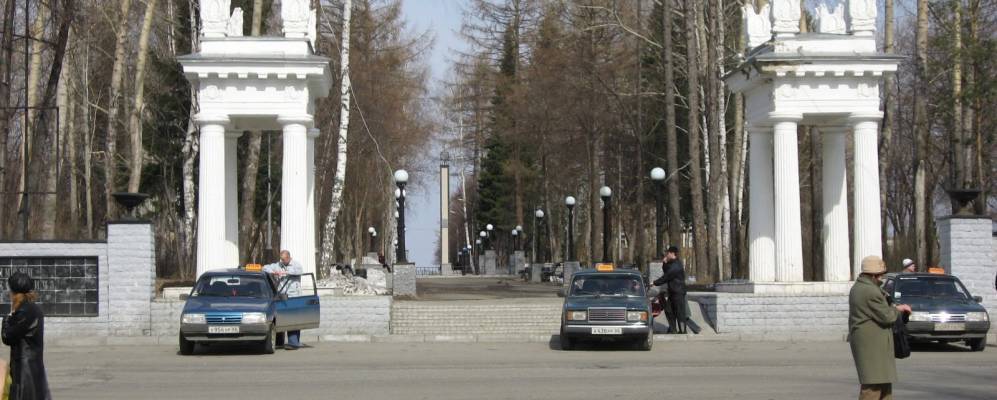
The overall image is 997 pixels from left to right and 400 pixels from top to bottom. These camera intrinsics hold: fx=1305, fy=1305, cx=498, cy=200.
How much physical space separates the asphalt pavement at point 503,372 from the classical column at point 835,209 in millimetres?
4897

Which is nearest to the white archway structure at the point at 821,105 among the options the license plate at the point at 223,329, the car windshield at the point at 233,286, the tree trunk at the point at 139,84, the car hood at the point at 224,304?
the car windshield at the point at 233,286

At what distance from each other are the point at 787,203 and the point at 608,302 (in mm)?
7451

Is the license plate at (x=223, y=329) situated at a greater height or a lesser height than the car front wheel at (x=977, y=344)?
greater

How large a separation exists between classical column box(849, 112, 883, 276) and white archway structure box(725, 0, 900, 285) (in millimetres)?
23

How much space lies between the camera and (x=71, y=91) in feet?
161

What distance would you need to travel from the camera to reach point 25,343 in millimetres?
12195

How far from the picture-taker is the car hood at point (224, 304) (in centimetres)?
Answer: 2342

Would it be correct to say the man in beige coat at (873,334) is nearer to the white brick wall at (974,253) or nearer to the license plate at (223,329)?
the license plate at (223,329)

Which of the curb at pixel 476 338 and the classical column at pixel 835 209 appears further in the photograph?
the classical column at pixel 835 209

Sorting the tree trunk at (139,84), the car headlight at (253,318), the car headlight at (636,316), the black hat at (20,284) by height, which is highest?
the tree trunk at (139,84)

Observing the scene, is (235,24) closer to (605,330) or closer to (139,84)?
(139,84)

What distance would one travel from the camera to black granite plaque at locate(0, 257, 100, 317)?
1107 inches

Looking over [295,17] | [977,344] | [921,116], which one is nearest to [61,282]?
[295,17]

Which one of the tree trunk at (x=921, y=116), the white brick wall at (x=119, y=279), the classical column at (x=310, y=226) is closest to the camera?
the white brick wall at (x=119, y=279)
